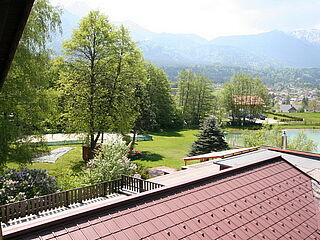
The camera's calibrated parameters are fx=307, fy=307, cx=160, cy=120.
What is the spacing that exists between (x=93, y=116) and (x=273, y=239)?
1866cm

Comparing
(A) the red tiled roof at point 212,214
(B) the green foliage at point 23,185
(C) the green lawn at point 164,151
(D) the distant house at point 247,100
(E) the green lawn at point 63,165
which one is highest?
(D) the distant house at point 247,100

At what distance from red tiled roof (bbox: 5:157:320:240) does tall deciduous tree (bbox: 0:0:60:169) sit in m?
9.59

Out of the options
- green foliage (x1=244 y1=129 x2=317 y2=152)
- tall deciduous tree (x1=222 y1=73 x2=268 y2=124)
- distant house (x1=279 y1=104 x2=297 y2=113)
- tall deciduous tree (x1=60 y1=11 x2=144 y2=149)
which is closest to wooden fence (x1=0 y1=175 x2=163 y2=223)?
tall deciduous tree (x1=60 y1=11 x2=144 y2=149)

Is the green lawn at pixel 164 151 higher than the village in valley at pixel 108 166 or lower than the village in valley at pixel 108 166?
lower

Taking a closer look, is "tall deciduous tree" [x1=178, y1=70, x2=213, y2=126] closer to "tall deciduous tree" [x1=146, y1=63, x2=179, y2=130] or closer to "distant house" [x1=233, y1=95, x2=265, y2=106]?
"distant house" [x1=233, y1=95, x2=265, y2=106]

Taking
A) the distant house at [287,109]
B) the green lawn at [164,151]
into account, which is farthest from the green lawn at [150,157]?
the distant house at [287,109]

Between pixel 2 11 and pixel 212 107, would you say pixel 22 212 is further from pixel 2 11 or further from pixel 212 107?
pixel 212 107

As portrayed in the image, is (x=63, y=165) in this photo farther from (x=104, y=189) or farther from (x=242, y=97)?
(x=242, y=97)

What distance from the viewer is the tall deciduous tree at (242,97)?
68.9 m

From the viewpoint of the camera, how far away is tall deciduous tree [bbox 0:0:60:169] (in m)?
14.0

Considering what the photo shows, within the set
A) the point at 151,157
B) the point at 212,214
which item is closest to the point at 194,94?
the point at 151,157

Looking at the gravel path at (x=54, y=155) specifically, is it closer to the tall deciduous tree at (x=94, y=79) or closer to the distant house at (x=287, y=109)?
the tall deciduous tree at (x=94, y=79)

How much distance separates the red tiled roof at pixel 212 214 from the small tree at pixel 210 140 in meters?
17.8

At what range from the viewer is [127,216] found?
19.7 feet
